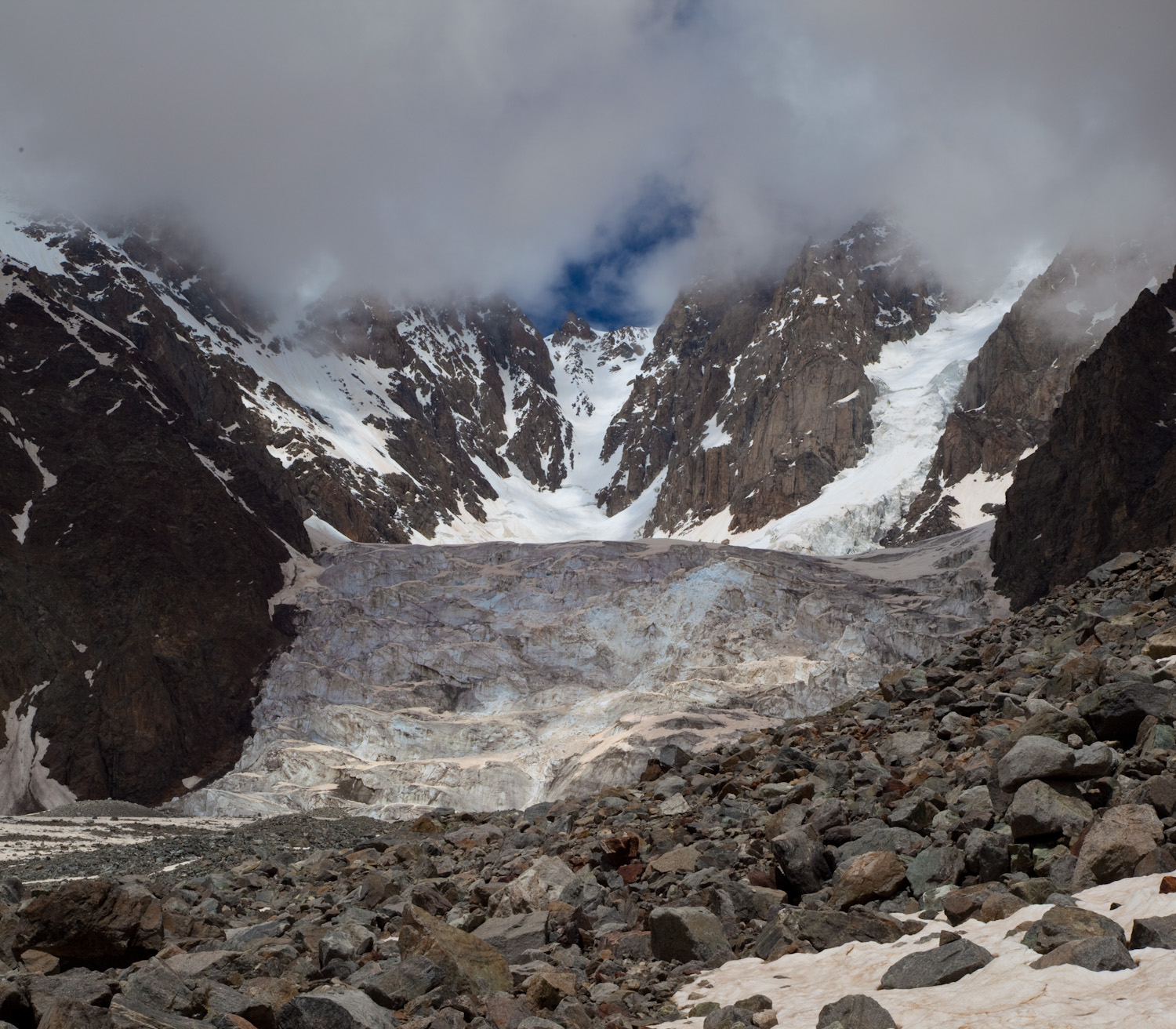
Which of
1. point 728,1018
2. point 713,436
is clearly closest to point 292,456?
point 713,436

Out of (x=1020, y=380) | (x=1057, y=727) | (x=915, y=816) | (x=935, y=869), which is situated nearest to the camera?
(x=935, y=869)

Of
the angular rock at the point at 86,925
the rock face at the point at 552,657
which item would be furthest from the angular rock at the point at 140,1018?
the rock face at the point at 552,657

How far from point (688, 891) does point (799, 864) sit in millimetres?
1182

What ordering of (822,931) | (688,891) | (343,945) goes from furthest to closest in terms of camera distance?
(688,891) → (343,945) → (822,931)

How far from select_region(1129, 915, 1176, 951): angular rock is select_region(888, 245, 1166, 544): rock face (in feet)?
353

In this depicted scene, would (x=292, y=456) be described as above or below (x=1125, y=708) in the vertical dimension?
above

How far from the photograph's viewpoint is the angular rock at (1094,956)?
5.08m

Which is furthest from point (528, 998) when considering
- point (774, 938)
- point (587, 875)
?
point (587, 875)

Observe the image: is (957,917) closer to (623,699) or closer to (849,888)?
(849,888)

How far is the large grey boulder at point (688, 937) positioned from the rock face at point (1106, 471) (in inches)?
2219

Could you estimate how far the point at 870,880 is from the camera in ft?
25.2

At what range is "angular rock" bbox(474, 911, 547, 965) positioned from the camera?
26.6 ft

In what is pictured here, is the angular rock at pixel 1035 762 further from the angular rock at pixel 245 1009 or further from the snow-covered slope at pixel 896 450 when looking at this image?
the snow-covered slope at pixel 896 450

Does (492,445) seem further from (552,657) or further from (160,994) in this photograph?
(160,994)
